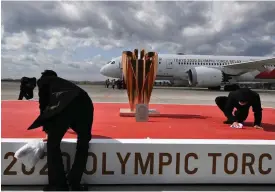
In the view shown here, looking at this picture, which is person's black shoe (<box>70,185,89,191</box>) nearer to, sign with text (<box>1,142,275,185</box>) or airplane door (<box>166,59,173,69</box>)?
sign with text (<box>1,142,275,185</box>)

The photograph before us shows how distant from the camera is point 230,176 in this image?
10.3 ft

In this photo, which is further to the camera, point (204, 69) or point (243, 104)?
point (204, 69)

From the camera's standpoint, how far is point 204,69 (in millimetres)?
23328

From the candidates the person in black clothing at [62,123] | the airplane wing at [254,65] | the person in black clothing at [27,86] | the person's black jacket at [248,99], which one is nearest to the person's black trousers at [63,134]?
the person in black clothing at [62,123]

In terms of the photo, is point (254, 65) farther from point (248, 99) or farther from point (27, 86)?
point (248, 99)

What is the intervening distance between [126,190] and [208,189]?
829 millimetres

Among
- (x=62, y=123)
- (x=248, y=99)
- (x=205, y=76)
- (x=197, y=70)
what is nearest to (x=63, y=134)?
(x=62, y=123)

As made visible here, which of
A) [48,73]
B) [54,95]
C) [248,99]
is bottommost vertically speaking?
[248,99]

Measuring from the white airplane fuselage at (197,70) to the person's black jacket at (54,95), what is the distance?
2071 centimetres

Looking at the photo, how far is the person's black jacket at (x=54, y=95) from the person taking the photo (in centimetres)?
269

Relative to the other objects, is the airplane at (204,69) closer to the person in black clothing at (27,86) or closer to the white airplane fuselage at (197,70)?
the white airplane fuselage at (197,70)

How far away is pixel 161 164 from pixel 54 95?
1259 millimetres

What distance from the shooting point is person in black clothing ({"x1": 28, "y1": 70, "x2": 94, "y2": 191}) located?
2693mm

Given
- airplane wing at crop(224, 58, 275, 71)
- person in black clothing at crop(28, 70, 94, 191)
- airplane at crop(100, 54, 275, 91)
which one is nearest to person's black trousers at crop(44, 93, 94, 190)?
person in black clothing at crop(28, 70, 94, 191)
